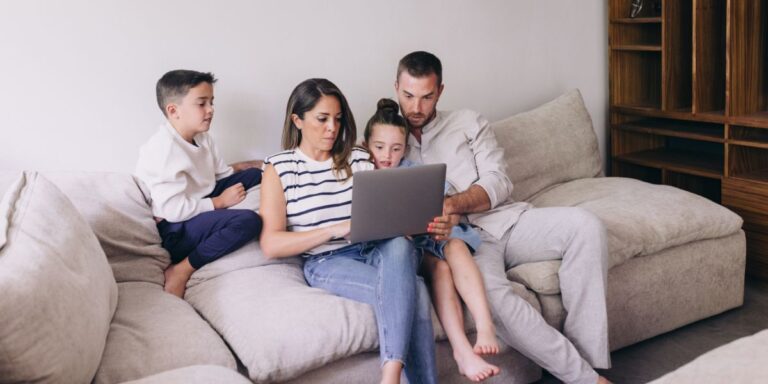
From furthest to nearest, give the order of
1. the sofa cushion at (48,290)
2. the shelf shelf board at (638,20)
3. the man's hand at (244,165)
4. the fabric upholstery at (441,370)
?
the shelf shelf board at (638,20), the man's hand at (244,165), the fabric upholstery at (441,370), the sofa cushion at (48,290)

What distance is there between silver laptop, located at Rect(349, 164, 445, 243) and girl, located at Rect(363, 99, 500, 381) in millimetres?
130

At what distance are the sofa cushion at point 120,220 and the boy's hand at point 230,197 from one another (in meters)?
0.21

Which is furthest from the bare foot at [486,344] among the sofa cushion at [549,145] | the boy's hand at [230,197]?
the sofa cushion at [549,145]

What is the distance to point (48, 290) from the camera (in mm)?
1823

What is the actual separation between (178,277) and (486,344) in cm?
97

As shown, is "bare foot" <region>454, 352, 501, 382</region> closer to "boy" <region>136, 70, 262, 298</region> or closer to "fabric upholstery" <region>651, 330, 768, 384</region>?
"boy" <region>136, 70, 262, 298</region>

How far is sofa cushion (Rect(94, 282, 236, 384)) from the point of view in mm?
2076

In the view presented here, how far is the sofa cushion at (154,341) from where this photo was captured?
208cm

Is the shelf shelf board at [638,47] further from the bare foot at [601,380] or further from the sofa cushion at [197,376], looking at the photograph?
the sofa cushion at [197,376]

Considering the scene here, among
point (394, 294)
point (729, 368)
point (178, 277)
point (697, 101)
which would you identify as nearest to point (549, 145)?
point (697, 101)

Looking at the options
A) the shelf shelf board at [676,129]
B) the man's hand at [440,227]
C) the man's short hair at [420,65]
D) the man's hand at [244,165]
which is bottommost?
the man's hand at [440,227]

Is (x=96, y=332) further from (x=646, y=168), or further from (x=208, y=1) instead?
(x=646, y=168)

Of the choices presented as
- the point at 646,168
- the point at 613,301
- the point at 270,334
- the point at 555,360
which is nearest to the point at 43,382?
the point at 270,334

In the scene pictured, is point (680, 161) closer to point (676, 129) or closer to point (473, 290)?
point (676, 129)
